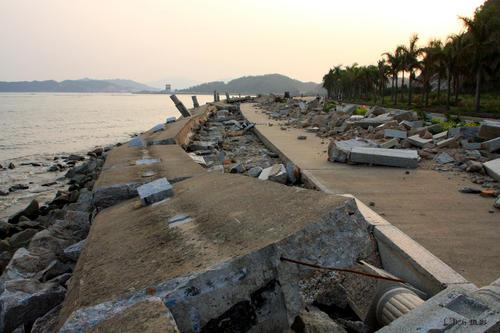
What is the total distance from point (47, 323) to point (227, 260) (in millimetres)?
1574

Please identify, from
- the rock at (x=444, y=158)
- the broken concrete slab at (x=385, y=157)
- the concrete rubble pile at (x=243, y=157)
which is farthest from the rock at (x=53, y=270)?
the rock at (x=444, y=158)

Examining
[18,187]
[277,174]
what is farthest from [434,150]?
[18,187]

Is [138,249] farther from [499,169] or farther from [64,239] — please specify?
[499,169]

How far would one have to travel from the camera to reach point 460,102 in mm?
31672

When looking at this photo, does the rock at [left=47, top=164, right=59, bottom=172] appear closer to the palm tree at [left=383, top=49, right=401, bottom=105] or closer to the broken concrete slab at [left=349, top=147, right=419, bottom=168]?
the broken concrete slab at [left=349, top=147, right=419, bottom=168]

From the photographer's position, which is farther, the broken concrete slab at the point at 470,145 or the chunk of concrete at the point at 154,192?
the broken concrete slab at the point at 470,145

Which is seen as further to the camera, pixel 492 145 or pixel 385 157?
pixel 492 145

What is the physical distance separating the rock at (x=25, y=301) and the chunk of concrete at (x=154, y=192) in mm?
1124

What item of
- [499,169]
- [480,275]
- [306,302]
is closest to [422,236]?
A: [480,275]

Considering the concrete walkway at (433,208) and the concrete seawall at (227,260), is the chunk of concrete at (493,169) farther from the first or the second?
the concrete seawall at (227,260)

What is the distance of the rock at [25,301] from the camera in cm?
317

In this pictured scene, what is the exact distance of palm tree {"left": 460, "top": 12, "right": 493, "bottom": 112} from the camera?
24516 mm

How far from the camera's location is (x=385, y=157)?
7906mm

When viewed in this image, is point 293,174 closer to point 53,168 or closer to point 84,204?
point 84,204
